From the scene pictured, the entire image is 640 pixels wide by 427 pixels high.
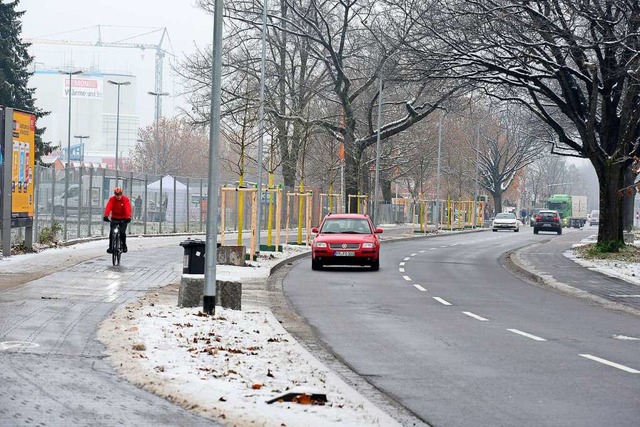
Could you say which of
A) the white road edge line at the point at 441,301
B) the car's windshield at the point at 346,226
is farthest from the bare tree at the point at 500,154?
the white road edge line at the point at 441,301

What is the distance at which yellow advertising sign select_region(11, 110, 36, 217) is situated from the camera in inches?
1041

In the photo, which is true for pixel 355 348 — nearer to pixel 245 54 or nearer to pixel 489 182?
pixel 245 54

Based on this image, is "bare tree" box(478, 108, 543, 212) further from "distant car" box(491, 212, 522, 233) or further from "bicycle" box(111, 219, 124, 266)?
"bicycle" box(111, 219, 124, 266)

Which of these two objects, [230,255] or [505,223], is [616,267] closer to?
[230,255]

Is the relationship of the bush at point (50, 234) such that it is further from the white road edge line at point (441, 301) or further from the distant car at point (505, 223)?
the distant car at point (505, 223)

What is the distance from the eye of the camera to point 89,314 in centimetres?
1495

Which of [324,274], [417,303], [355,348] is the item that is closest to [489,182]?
[324,274]

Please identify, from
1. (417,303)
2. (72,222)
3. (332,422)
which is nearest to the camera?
(332,422)

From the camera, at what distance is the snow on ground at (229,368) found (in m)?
8.30

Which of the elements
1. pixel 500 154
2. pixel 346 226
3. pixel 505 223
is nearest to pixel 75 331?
pixel 346 226

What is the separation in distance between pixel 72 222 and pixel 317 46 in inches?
844

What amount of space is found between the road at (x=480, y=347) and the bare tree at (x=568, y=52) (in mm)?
9094

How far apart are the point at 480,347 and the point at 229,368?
164 inches

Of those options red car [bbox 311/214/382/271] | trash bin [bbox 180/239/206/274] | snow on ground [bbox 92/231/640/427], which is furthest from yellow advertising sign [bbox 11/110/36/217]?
snow on ground [bbox 92/231/640/427]
